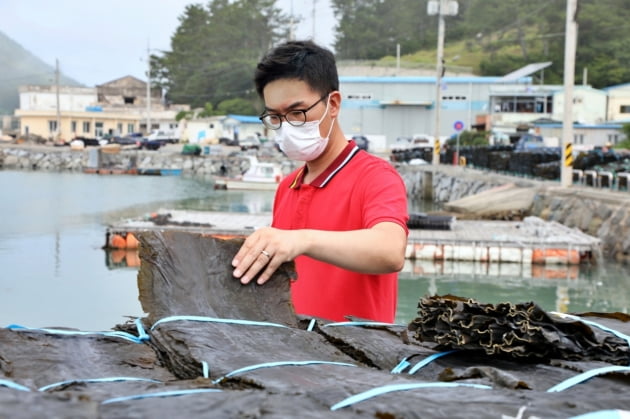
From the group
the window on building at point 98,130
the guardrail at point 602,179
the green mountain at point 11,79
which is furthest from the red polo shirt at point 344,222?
the green mountain at point 11,79

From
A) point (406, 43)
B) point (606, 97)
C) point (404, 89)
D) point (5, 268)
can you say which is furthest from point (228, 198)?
point (406, 43)

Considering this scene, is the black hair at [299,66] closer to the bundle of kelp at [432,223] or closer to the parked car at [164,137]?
the bundle of kelp at [432,223]

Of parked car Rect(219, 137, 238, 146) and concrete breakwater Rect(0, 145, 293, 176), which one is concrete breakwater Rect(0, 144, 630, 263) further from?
parked car Rect(219, 137, 238, 146)

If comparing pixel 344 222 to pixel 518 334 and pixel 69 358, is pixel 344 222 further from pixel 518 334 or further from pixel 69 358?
pixel 69 358

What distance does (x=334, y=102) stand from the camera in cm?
274

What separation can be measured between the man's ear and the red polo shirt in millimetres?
149

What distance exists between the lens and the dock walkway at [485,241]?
59.9 ft

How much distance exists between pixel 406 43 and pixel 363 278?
97.7 m

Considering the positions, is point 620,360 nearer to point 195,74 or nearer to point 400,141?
point 400,141

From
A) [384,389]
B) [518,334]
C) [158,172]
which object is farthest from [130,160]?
[384,389]

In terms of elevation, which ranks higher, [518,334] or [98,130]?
[98,130]

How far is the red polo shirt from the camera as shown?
8.55ft

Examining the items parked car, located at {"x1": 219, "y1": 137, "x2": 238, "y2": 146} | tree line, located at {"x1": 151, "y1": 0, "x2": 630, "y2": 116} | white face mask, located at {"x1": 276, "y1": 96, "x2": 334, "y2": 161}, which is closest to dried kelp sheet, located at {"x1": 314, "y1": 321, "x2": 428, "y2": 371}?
white face mask, located at {"x1": 276, "y1": 96, "x2": 334, "y2": 161}

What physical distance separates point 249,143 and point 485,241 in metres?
43.6
